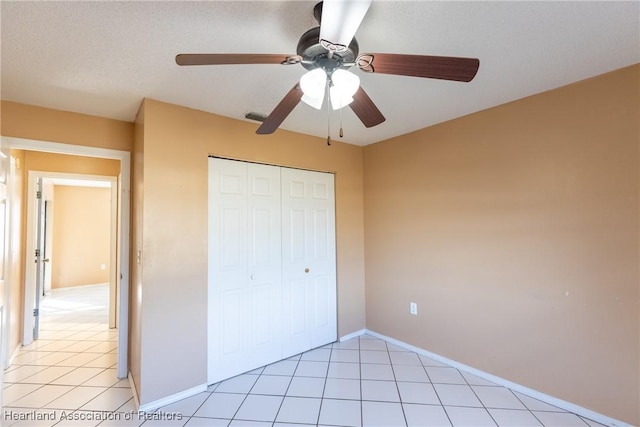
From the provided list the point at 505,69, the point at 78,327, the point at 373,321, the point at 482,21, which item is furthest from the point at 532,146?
the point at 78,327

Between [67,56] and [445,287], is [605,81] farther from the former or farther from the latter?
[67,56]

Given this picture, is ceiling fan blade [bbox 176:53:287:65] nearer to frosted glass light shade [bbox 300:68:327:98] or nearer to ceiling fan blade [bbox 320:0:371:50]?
frosted glass light shade [bbox 300:68:327:98]

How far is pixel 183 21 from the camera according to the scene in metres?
1.43

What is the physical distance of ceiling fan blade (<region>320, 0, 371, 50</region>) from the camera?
3.12 ft

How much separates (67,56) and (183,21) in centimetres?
84

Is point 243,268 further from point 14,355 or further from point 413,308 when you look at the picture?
point 14,355

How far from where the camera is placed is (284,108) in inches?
64.1

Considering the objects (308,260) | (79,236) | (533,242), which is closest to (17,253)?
(308,260)

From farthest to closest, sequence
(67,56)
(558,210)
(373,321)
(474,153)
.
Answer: (373,321) → (474,153) → (558,210) → (67,56)

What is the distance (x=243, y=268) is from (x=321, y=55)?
1992 millimetres

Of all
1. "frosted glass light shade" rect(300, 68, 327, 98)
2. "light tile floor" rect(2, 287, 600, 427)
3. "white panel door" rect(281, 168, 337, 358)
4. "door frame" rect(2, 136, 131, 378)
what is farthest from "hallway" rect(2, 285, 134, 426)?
"frosted glass light shade" rect(300, 68, 327, 98)

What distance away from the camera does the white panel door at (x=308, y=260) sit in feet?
10.0

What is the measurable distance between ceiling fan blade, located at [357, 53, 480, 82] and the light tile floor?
6.91 ft

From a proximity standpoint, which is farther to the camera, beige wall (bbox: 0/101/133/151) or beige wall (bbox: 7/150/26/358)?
beige wall (bbox: 7/150/26/358)
